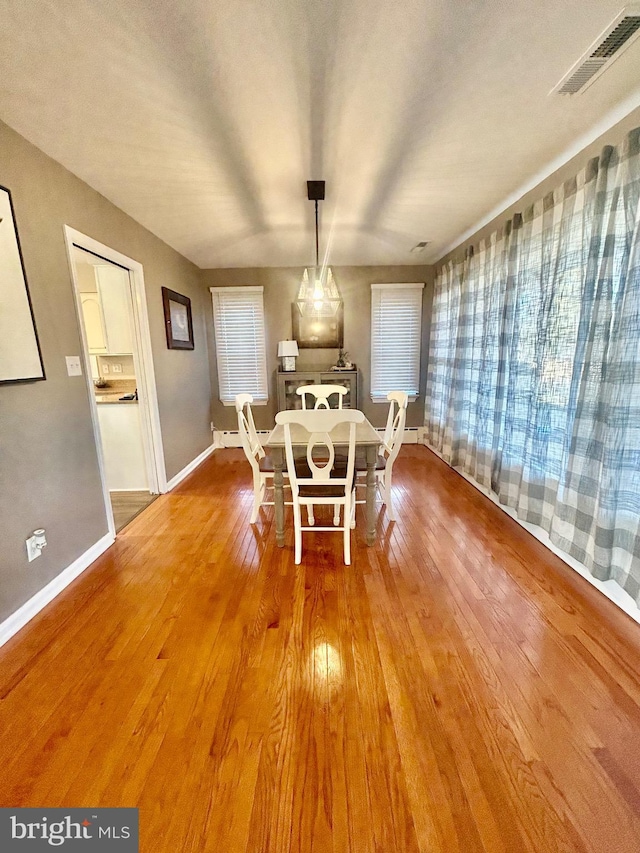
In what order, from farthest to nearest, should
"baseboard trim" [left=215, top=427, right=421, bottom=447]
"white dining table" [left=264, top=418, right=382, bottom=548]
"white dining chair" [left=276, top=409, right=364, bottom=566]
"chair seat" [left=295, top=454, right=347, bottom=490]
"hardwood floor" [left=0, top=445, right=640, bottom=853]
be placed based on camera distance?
1. "baseboard trim" [left=215, top=427, right=421, bottom=447]
2. "chair seat" [left=295, top=454, right=347, bottom=490]
3. "white dining table" [left=264, top=418, right=382, bottom=548]
4. "white dining chair" [left=276, top=409, right=364, bottom=566]
5. "hardwood floor" [left=0, top=445, right=640, bottom=853]

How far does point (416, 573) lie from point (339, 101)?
2596mm

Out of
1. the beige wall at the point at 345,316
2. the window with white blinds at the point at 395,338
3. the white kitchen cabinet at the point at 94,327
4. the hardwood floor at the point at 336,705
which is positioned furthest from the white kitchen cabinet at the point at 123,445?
the window with white blinds at the point at 395,338

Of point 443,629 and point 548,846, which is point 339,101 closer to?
point 443,629

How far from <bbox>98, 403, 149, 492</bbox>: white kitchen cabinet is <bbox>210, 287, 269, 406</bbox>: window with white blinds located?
5.67 ft

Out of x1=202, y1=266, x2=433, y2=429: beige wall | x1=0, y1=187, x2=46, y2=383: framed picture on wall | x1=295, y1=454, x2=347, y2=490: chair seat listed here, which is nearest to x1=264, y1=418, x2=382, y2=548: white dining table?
x1=295, y1=454, x2=347, y2=490: chair seat

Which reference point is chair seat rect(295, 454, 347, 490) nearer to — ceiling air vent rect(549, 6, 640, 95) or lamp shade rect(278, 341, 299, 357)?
lamp shade rect(278, 341, 299, 357)

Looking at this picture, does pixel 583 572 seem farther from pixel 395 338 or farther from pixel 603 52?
pixel 395 338

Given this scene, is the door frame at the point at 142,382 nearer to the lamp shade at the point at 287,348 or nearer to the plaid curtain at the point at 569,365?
the lamp shade at the point at 287,348

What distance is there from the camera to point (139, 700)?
1304 mm

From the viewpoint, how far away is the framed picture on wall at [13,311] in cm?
163

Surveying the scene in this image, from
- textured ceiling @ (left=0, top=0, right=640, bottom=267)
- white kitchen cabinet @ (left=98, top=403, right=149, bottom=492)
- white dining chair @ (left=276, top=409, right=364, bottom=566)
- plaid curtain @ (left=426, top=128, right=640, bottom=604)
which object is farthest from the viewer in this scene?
white kitchen cabinet @ (left=98, top=403, right=149, bottom=492)

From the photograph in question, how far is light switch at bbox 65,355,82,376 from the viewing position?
2088 millimetres

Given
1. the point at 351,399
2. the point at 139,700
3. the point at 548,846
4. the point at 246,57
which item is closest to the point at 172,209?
the point at 246,57

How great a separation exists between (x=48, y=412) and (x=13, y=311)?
56 centimetres
